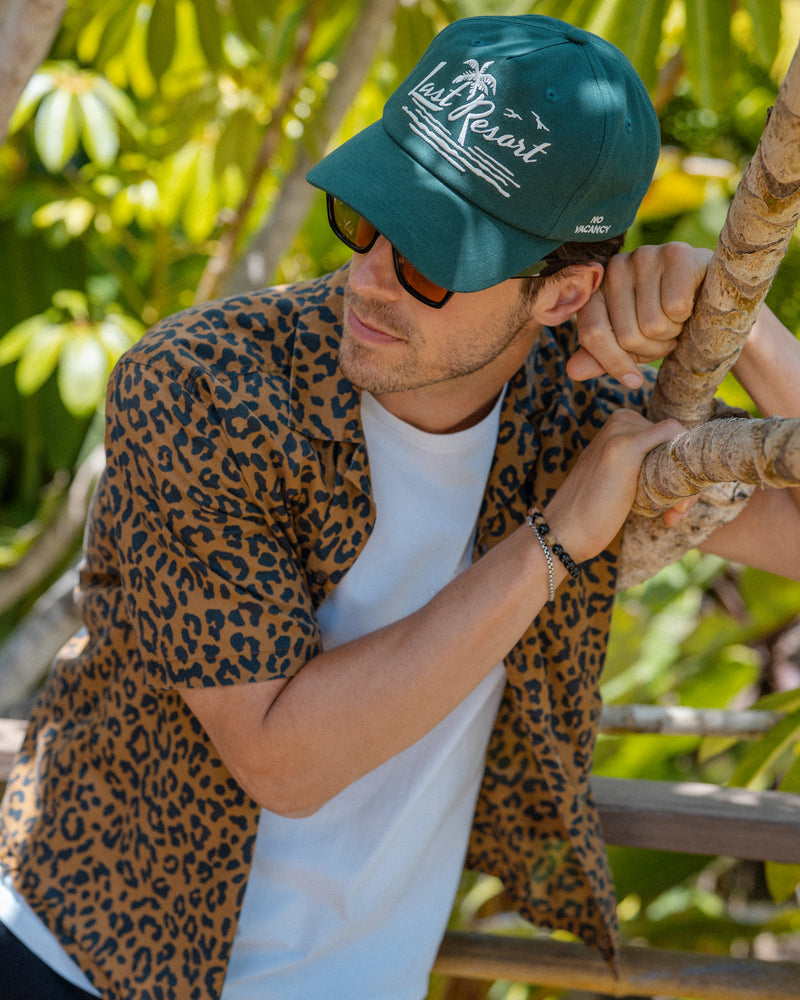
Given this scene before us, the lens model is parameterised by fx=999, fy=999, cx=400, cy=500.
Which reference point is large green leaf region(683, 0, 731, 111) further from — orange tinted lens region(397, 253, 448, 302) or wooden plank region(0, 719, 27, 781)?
wooden plank region(0, 719, 27, 781)

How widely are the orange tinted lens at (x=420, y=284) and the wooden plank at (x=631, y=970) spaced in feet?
3.14

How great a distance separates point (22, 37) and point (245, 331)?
52 centimetres

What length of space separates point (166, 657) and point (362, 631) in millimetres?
274

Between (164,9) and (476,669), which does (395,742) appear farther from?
(164,9)

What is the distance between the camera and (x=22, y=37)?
1.30 m

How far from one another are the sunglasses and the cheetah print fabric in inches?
3.9

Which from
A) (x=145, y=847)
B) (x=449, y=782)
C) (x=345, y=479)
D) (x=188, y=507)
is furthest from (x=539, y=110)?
(x=145, y=847)

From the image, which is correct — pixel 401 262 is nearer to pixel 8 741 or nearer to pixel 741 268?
pixel 741 268

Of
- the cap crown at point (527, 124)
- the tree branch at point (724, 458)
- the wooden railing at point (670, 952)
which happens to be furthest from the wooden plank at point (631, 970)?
the cap crown at point (527, 124)

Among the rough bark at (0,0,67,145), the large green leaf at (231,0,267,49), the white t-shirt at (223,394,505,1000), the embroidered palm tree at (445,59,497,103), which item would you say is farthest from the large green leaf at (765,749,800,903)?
the large green leaf at (231,0,267,49)

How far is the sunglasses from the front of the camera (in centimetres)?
114

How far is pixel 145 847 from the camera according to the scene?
4.07 feet

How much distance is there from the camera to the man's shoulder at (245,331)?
1.11 meters

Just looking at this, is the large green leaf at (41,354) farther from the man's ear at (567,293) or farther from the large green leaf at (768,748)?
the large green leaf at (768,748)
